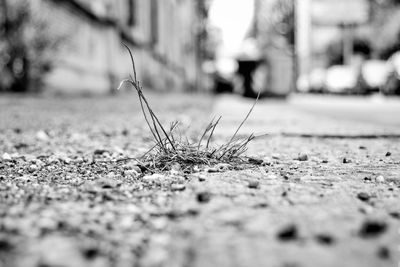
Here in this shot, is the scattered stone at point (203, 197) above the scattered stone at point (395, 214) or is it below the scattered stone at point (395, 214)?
above

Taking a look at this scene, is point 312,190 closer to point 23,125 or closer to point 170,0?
point 23,125

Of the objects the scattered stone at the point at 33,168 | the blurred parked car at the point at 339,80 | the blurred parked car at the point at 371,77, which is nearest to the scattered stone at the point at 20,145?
the scattered stone at the point at 33,168

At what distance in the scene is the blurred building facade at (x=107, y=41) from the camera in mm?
5277

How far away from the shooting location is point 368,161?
4.61 feet

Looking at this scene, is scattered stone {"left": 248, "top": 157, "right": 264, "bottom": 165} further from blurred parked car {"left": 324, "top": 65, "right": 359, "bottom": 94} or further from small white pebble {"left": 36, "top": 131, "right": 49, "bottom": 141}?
blurred parked car {"left": 324, "top": 65, "right": 359, "bottom": 94}

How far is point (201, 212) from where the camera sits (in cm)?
79

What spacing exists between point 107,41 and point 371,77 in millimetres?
20312

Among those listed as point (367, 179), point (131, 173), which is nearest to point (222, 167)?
point (131, 173)

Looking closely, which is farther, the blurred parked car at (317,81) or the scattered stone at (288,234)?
the blurred parked car at (317,81)

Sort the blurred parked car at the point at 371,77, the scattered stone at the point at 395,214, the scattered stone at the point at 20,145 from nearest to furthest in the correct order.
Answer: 1. the scattered stone at the point at 395,214
2. the scattered stone at the point at 20,145
3. the blurred parked car at the point at 371,77

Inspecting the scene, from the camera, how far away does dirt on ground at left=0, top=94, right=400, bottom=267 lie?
23.9 inches

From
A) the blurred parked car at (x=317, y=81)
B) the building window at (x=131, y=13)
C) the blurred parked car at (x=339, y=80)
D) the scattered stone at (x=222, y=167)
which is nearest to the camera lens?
the scattered stone at (x=222, y=167)

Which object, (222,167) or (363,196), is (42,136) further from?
(363,196)

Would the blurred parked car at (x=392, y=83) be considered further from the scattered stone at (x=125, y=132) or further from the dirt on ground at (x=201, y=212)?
the dirt on ground at (x=201, y=212)
